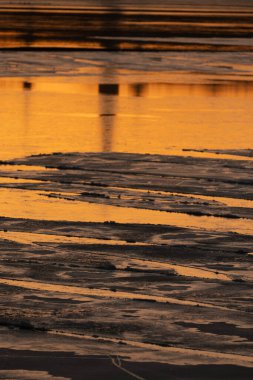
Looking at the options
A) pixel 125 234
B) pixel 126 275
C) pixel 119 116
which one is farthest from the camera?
pixel 119 116

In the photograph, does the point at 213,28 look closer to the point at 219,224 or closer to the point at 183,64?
the point at 183,64

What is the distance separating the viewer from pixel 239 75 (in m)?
31.4

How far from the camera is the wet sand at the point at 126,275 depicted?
710 centimetres

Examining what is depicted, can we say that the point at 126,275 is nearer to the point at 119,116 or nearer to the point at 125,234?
the point at 125,234

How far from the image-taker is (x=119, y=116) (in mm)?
20562

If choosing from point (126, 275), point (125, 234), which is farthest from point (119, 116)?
point (126, 275)

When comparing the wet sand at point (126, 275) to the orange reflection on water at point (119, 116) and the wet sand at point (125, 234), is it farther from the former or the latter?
the orange reflection on water at point (119, 116)

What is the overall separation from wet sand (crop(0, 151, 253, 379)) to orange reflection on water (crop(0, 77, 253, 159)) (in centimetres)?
263

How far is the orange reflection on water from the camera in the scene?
17.0 metres

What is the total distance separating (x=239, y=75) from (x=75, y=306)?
77.8 ft

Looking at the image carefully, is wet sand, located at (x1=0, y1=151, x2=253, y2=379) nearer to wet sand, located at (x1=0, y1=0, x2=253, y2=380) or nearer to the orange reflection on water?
wet sand, located at (x1=0, y1=0, x2=253, y2=380)

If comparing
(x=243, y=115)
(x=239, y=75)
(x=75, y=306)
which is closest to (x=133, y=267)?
(x=75, y=306)

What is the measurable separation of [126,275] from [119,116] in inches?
458

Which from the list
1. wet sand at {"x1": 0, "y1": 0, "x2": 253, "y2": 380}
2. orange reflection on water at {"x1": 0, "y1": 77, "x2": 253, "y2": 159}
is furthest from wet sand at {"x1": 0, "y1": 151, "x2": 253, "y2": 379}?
orange reflection on water at {"x1": 0, "y1": 77, "x2": 253, "y2": 159}
